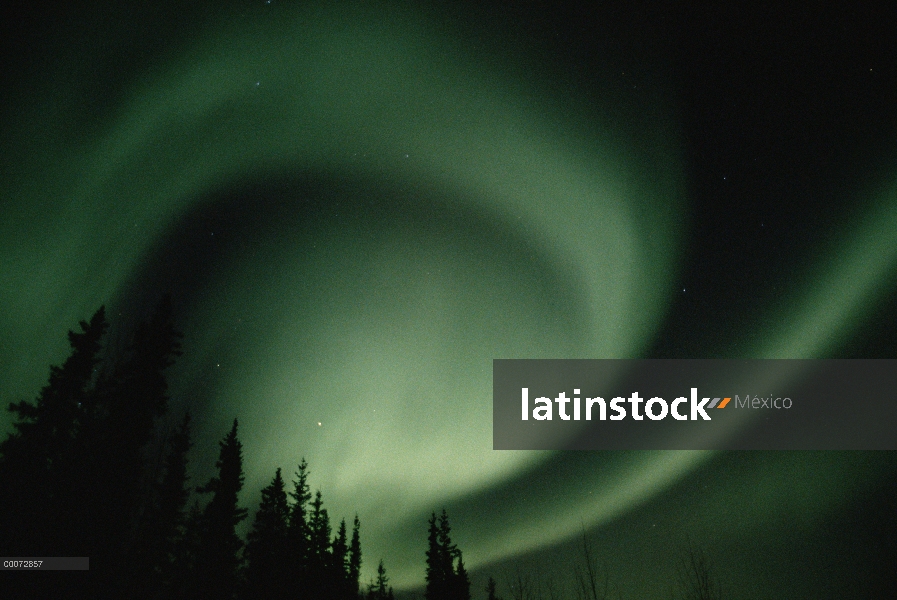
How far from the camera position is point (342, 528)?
75.9 m

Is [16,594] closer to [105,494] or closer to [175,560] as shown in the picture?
[105,494]

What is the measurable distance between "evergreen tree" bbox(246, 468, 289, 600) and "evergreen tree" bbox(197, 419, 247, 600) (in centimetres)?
148

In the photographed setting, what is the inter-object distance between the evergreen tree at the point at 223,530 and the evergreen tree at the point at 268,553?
1479mm

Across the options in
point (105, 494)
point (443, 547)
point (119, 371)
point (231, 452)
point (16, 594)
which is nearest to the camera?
point (16, 594)

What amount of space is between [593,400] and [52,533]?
2544cm

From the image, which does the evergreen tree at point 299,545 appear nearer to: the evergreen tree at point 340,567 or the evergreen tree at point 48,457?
the evergreen tree at point 340,567

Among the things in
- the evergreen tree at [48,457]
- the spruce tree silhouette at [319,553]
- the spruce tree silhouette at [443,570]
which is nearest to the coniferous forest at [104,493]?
the evergreen tree at [48,457]

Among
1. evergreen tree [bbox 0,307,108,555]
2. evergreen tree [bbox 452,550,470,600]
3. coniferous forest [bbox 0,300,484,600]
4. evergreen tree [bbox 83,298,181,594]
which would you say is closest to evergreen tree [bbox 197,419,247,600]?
coniferous forest [bbox 0,300,484,600]

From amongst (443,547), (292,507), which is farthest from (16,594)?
(443,547)

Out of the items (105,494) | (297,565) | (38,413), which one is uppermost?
(38,413)

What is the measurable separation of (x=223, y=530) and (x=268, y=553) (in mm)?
4887

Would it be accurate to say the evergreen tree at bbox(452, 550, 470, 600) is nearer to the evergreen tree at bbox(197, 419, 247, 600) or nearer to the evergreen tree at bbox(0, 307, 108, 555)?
the evergreen tree at bbox(197, 419, 247, 600)

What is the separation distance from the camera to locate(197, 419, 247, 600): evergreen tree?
3525cm

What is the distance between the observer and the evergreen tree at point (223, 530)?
35.2m
